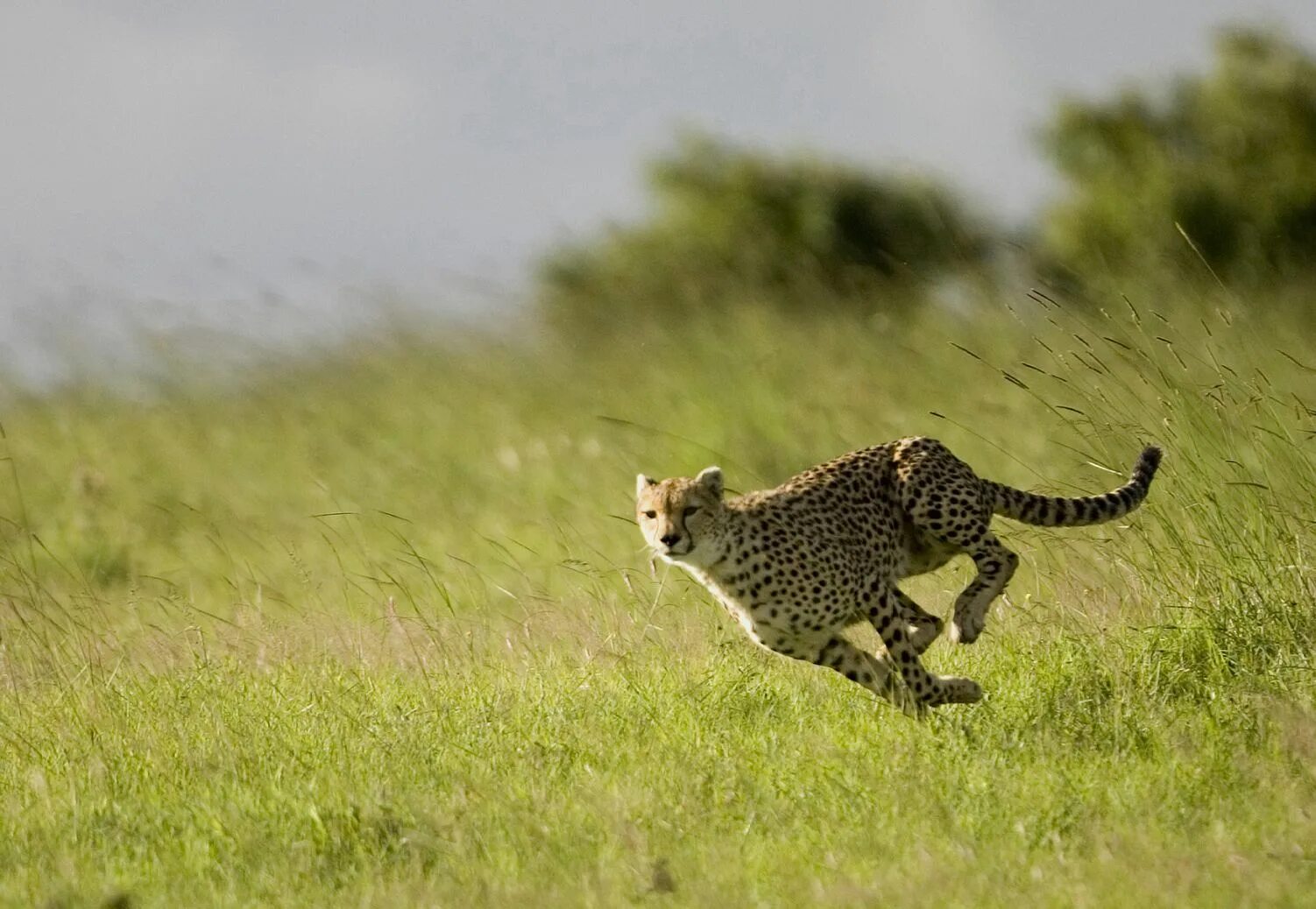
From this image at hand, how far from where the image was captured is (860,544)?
5.73 m

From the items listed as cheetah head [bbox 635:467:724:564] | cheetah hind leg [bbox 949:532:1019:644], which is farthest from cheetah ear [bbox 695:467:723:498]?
cheetah hind leg [bbox 949:532:1019:644]

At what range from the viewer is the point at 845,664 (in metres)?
5.50

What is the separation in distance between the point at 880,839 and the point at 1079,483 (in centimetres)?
381

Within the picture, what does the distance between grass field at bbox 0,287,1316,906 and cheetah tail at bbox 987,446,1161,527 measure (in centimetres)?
24

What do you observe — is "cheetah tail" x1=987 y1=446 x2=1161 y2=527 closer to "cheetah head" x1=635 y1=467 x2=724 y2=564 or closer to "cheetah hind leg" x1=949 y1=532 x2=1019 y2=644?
"cheetah hind leg" x1=949 y1=532 x2=1019 y2=644

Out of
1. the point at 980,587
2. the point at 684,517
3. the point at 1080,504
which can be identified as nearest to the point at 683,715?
the point at 684,517

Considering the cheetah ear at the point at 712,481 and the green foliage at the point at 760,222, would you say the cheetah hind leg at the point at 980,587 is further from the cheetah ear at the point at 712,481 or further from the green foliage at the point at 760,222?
the green foliage at the point at 760,222

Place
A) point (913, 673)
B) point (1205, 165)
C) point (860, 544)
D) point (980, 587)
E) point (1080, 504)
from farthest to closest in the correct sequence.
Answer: point (1205, 165) < point (1080, 504) < point (980, 587) < point (860, 544) < point (913, 673)

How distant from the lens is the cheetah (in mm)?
5453

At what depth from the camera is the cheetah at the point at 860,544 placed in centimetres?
545

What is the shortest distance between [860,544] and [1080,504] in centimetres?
81

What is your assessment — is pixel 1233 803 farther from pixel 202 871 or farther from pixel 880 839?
pixel 202 871

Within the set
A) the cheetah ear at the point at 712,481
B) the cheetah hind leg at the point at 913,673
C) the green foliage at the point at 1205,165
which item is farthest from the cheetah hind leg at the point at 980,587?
the green foliage at the point at 1205,165

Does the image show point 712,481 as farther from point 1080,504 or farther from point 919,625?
point 1080,504
